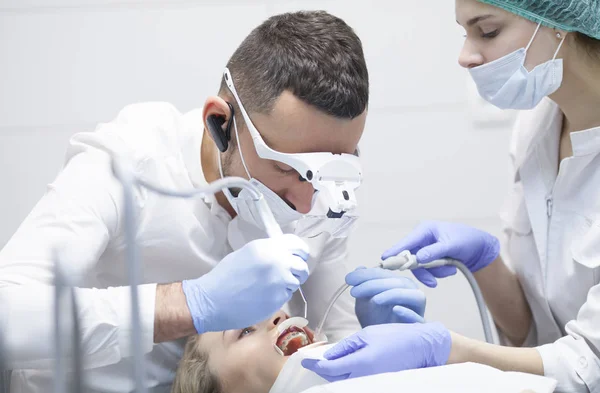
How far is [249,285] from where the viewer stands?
1.58 m

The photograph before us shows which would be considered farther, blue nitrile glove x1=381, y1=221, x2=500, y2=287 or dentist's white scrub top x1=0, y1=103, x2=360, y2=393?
blue nitrile glove x1=381, y1=221, x2=500, y2=287

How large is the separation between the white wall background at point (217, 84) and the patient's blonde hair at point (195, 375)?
42.4 inches

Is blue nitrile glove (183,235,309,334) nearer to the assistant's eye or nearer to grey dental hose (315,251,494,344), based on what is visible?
the assistant's eye

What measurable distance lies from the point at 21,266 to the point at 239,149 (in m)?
0.64

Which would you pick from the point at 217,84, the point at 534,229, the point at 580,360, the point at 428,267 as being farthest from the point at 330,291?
the point at 217,84

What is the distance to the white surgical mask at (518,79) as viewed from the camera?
1939 millimetres

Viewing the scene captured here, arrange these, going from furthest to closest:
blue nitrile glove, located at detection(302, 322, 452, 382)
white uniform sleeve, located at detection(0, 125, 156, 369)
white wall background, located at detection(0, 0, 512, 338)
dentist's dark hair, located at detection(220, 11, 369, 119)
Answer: white wall background, located at detection(0, 0, 512, 338)
dentist's dark hair, located at detection(220, 11, 369, 119)
blue nitrile glove, located at detection(302, 322, 452, 382)
white uniform sleeve, located at detection(0, 125, 156, 369)

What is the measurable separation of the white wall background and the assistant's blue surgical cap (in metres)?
0.87

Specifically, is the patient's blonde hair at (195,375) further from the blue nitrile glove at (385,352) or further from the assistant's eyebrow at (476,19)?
the assistant's eyebrow at (476,19)

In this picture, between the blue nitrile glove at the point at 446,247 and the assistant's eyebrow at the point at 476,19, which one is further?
the blue nitrile glove at the point at 446,247

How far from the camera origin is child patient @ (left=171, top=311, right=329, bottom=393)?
1808mm

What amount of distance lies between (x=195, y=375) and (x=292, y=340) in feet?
0.94

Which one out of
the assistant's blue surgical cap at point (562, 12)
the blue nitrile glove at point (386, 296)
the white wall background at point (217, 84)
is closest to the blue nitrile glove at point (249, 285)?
the blue nitrile glove at point (386, 296)

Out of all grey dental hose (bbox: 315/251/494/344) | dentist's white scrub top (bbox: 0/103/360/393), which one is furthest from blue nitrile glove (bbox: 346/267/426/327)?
dentist's white scrub top (bbox: 0/103/360/393)
